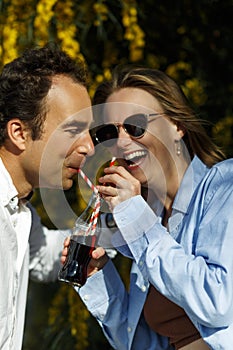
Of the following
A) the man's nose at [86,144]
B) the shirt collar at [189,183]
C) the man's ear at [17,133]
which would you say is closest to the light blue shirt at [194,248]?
the shirt collar at [189,183]

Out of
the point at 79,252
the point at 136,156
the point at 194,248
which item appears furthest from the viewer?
the point at 136,156

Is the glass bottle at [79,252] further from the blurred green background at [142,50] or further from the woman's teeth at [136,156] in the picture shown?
the blurred green background at [142,50]

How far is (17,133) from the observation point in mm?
2377

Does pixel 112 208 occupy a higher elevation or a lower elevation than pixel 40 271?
higher

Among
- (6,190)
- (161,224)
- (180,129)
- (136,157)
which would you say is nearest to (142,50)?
(180,129)

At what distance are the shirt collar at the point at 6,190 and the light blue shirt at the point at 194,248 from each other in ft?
1.26

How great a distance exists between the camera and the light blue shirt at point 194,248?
1925 mm

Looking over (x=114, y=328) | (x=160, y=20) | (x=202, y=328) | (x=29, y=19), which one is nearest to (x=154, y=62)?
(x=160, y=20)

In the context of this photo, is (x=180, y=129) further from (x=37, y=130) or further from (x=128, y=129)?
(x=37, y=130)

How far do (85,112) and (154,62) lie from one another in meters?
1.57

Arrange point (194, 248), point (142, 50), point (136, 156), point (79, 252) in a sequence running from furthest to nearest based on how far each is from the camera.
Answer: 1. point (142, 50)
2. point (136, 156)
3. point (79, 252)
4. point (194, 248)

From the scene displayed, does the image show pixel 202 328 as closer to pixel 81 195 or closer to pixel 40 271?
pixel 40 271

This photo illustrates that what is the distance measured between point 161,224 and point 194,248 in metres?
0.11

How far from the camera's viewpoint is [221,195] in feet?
6.72
